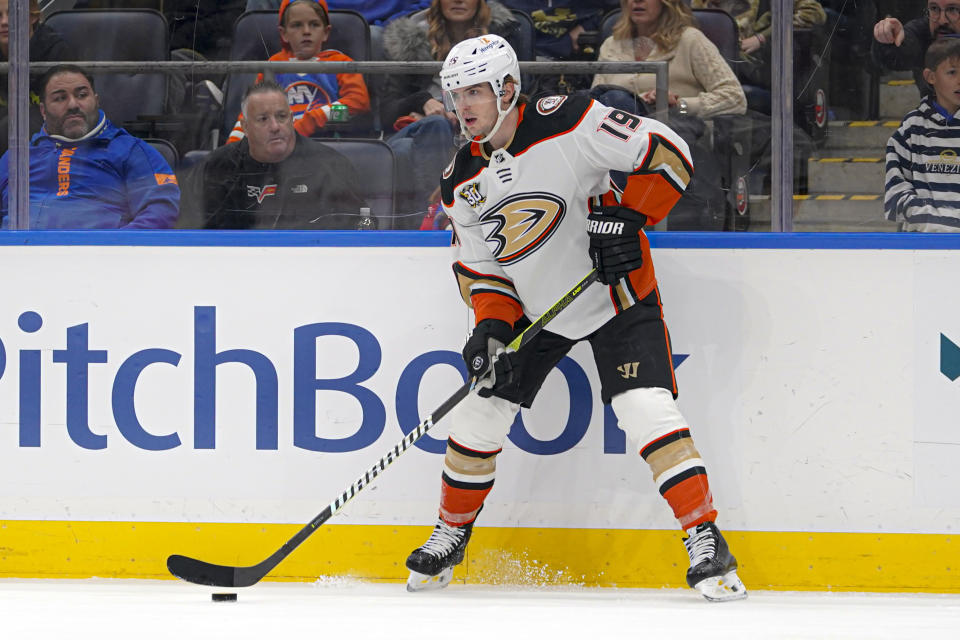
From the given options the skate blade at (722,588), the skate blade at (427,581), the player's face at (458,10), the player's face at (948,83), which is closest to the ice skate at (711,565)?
the skate blade at (722,588)

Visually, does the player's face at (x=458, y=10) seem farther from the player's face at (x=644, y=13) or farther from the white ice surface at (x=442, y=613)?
the white ice surface at (x=442, y=613)

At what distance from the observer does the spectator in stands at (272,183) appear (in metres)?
3.05

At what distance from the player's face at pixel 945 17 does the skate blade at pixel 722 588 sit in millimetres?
1383

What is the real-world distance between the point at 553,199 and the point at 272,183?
80 cm

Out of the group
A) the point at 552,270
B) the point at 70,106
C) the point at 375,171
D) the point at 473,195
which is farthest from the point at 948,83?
the point at 70,106

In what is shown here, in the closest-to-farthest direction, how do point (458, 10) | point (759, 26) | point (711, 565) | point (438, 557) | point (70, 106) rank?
point (711, 565)
point (438, 557)
point (759, 26)
point (70, 106)
point (458, 10)

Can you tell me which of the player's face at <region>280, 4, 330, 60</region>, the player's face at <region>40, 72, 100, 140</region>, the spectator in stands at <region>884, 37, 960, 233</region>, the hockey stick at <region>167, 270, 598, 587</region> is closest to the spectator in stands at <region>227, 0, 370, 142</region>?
the player's face at <region>280, 4, 330, 60</region>

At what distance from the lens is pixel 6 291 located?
299cm

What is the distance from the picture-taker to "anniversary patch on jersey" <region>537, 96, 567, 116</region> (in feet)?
8.85

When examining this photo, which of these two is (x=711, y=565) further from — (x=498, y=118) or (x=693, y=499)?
(x=498, y=118)

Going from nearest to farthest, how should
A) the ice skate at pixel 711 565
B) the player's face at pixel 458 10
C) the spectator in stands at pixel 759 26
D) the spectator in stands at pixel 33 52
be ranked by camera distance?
the ice skate at pixel 711 565 < the spectator in stands at pixel 759 26 < the spectator in stands at pixel 33 52 < the player's face at pixel 458 10

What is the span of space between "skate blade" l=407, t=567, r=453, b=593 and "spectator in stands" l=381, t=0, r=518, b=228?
2.79 feet

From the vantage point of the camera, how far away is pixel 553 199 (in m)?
2.69

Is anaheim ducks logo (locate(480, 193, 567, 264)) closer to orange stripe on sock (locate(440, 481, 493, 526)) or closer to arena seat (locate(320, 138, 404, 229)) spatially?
arena seat (locate(320, 138, 404, 229))
